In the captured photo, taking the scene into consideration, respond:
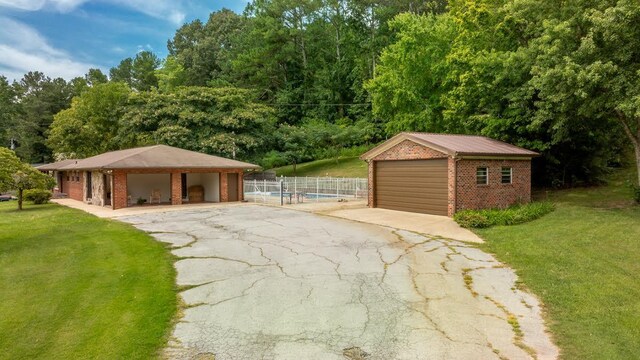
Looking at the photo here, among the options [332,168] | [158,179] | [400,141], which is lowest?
[158,179]

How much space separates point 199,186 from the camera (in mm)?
23984

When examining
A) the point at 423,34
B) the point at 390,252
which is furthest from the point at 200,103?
the point at 390,252

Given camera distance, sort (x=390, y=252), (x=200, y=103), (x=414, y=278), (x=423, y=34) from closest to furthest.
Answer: (x=414, y=278) < (x=390, y=252) < (x=423, y=34) < (x=200, y=103)

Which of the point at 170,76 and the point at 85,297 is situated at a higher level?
the point at 170,76

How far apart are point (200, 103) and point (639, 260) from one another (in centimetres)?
3167

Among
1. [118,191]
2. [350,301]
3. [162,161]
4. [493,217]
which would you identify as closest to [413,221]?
[493,217]

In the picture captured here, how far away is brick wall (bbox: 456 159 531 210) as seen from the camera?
15000 millimetres

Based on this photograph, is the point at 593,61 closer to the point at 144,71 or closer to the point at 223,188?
the point at 223,188

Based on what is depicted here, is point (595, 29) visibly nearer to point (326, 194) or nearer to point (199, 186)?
point (326, 194)

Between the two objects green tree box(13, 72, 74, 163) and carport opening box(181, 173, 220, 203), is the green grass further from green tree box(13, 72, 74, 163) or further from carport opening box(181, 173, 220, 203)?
green tree box(13, 72, 74, 163)

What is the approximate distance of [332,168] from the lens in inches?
1510

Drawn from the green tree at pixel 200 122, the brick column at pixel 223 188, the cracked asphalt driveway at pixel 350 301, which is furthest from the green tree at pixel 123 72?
the cracked asphalt driveway at pixel 350 301

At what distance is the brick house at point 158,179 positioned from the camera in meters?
20.1

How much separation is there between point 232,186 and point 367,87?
14.5 m
